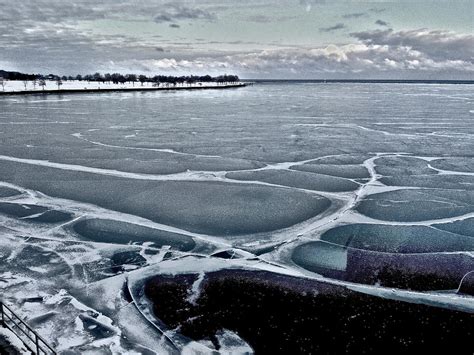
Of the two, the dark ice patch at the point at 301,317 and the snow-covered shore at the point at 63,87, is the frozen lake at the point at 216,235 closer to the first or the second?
the dark ice patch at the point at 301,317

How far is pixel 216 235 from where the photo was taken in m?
9.01

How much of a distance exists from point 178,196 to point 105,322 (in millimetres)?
5933

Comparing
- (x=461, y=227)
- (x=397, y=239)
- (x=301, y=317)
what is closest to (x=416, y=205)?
(x=461, y=227)

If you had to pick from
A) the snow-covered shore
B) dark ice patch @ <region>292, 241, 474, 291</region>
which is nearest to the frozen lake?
dark ice patch @ <region>292, 241, 474, 291</region>

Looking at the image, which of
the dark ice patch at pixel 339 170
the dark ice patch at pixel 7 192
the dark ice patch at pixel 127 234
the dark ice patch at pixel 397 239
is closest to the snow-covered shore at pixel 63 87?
the dark ice patch at pixel 7 192

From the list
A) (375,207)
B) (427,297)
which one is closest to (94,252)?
(427,297)

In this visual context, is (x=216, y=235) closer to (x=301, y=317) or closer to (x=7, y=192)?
(x=301, y=317)

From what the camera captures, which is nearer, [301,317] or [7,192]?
[301,317]

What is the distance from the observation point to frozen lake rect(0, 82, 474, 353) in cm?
615

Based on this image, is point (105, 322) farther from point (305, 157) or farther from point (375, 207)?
point (305, 157)

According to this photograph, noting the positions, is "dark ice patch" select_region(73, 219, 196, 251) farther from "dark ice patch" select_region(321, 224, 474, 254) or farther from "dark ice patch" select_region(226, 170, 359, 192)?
"dark ice patch" select_region(226, 170, 359, 192)

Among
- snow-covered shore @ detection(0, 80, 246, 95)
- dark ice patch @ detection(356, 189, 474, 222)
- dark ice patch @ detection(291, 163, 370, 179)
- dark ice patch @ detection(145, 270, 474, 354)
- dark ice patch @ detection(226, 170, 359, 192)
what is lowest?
dark ice patch @ detection(145, 270, 474, 354)

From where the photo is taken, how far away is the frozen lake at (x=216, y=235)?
6.15m

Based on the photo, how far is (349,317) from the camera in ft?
20.0
